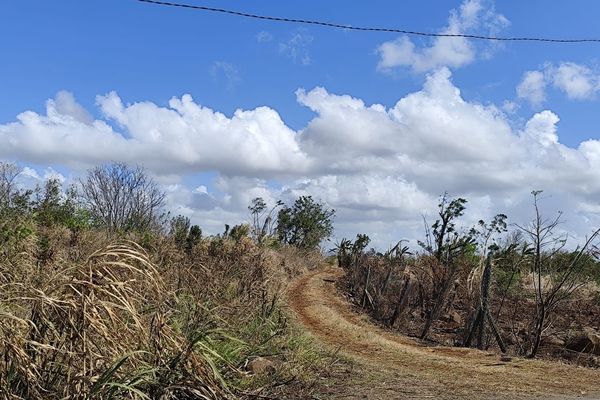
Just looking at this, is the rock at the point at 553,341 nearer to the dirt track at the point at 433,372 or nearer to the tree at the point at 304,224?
the dirt track at the point at 433,372

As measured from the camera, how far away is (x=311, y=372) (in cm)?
857

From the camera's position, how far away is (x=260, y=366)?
8047mm

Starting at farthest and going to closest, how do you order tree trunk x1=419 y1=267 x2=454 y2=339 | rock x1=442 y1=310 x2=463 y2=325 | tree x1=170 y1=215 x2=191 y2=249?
tree x1=170 y1=215 x2=191 y2=249, rock x1=442 y1=310 x2=463 y2=325, tree trunk x1=419 y1=267 x2=454 y2=339

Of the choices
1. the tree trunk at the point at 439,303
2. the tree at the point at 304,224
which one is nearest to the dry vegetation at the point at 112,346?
the tree trunk at the point at 439,303

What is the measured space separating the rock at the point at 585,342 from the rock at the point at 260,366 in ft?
36.9

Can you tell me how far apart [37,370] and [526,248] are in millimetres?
16621

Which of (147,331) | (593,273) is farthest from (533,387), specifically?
(593,273)

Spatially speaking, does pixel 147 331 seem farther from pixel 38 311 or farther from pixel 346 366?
pixel 346 366

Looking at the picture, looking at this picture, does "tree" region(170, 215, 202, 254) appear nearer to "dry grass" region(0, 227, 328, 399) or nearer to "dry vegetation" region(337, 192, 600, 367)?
"dry vegetation" region(337, 192, 600, 367)

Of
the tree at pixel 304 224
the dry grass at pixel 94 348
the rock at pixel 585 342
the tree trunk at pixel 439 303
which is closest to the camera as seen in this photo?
the dry grass at pixel 94 348

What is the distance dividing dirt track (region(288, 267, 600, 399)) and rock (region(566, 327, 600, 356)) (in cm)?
454

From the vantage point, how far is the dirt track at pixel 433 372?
8.20 m

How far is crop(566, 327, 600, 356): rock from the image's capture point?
16.3 metres

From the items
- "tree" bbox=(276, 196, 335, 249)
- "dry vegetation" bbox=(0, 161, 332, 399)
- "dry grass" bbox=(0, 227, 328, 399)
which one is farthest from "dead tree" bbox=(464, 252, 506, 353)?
"tree" bbox=(276, 196, 335, 249)
